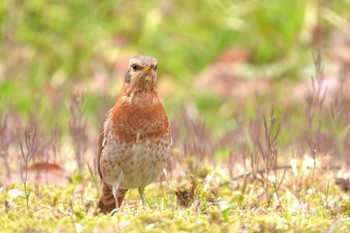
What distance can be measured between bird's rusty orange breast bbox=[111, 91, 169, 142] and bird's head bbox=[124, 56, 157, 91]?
0.16 ft

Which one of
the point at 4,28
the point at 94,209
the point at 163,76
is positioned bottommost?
the point at 94,209

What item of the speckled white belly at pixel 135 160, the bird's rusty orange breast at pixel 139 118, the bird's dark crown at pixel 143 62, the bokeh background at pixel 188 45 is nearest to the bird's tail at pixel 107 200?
the speckled white belly at pixel 135 160

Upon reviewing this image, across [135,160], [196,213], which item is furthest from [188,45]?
[196,213]

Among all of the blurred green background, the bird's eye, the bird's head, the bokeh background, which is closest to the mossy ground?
the bird's head

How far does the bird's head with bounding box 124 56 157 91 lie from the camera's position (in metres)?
4.62

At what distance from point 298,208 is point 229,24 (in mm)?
7603

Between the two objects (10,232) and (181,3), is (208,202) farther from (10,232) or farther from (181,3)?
(181,3)

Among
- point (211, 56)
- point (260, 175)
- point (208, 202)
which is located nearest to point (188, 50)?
point (211, 56)

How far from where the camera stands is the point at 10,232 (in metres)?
3.27

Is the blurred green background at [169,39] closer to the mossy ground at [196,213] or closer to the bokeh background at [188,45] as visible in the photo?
the bokeh background at [188,45]

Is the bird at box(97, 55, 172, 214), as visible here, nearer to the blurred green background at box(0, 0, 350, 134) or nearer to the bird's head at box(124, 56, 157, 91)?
the bird's head at box(124, 56, 157, 91)

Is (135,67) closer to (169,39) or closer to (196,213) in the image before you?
(196,213)

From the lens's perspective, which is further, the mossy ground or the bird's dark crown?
the bird's dark crown

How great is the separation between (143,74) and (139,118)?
275 mm
